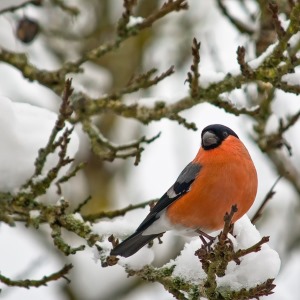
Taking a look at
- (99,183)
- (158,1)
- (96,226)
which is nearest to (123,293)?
(99,183)

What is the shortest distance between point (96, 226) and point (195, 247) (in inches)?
21.0

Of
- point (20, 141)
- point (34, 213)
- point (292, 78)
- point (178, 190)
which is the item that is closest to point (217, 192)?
point (178, 190)

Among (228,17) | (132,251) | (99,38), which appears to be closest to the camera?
(132,251)

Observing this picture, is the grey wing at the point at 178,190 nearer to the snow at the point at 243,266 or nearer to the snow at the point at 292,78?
the snow at the point at 243,266

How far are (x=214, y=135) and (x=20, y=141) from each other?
1.29m

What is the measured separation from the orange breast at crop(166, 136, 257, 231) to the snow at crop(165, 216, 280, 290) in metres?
0.23

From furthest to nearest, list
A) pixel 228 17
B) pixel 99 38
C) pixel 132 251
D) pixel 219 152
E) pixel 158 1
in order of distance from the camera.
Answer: pixel 158 1 → pixel 99 38 → pixel 228 17 → pixel 219 152 → pixel 132 251

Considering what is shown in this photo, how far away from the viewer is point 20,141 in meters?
3.65

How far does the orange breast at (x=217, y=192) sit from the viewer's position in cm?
367

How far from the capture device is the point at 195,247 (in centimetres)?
350

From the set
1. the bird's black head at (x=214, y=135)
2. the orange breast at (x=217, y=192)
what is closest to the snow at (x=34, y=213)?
the orange breast at (x=217, y=192)

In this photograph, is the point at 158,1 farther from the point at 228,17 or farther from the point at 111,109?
the point at 111,109

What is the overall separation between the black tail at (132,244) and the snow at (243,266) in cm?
22

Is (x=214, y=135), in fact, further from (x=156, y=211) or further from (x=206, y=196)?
(x=156, y=211)
